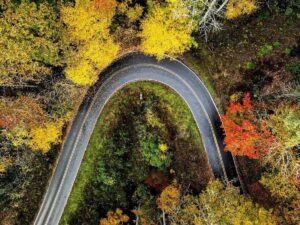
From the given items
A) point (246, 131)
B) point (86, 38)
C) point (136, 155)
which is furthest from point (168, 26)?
point (136, 155)

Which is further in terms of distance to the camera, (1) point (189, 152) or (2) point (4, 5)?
(1) point (189, 152)

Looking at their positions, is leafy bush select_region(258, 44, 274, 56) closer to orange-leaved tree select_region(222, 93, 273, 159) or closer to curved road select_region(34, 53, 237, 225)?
orange-leaved tree select_region(222, 93, 273, 159)

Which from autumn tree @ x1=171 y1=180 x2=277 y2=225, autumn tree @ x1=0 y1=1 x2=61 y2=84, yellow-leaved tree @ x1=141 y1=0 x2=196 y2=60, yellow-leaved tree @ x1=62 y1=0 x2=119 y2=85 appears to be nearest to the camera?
autumn tree @ x1=0 y1=1 x2=61 y2=84

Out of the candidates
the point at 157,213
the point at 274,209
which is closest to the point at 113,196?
the point at 157,213

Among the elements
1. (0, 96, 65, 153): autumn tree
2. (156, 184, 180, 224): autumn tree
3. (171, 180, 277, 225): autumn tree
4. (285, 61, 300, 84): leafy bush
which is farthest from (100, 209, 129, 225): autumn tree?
(285, 61, 300, 84): leafy bush

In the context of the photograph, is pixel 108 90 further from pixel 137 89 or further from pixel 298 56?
pixel 298 56

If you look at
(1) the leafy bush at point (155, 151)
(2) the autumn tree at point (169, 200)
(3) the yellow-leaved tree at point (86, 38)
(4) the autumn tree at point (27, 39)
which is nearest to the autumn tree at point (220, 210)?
(2) the autumn tree at point (169, 200)

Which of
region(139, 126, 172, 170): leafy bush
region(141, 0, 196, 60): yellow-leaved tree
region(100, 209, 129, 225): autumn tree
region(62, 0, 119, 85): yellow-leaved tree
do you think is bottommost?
region(100, 209, 129, 225): autumn tree

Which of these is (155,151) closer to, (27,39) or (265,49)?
(265,49)
